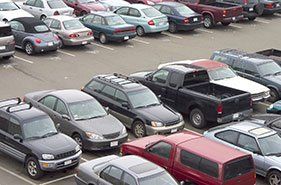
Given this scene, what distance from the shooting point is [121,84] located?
19609 millimetres

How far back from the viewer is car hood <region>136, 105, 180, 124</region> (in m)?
18.7

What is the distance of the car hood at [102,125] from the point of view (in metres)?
17.3

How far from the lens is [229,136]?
56.1 ft

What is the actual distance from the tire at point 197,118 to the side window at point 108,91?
283cm

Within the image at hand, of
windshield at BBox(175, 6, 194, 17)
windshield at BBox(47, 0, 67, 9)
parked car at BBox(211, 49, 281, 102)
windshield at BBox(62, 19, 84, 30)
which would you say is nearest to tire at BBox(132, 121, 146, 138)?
parked car at BBox(211, 49, 281, 102)

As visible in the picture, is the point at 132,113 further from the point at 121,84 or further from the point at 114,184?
the point at 114,184

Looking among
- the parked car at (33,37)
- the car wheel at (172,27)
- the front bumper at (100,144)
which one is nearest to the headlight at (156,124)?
the front bumper at (100,144)

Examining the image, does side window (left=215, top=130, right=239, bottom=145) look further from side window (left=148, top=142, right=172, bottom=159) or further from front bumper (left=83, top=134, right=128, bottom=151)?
front bumper (left=83, top=134, right=128, bottom=151)

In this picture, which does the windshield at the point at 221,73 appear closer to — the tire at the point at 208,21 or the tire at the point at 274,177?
the tire at the point at 274,177

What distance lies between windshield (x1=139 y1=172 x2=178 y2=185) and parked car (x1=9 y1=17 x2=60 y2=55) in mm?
14421

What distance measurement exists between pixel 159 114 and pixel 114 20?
11569mm

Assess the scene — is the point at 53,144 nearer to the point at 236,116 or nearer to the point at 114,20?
the point at 236,116

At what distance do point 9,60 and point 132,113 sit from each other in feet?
30.2

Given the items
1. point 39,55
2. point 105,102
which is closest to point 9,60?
point 39,55
